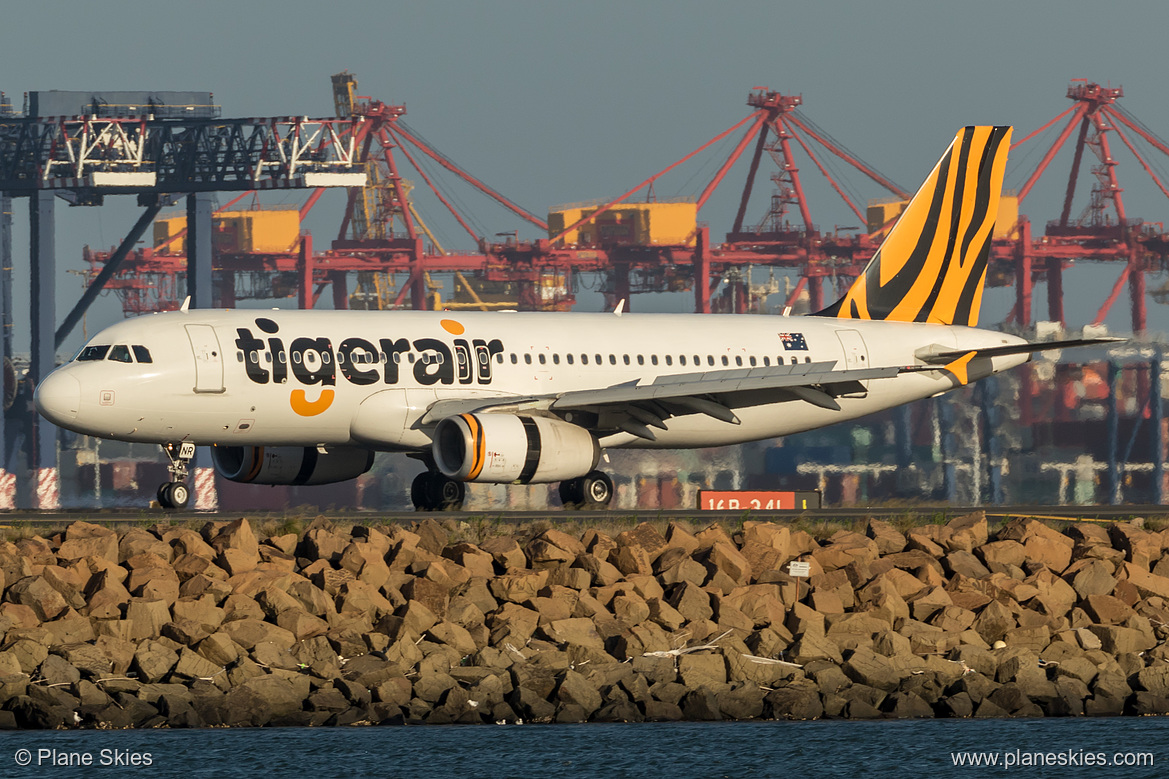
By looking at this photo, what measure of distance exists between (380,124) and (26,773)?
131585 mm

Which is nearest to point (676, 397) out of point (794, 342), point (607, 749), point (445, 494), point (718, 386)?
point (718, 386)

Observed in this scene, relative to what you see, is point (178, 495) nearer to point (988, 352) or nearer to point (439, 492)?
point (439, 492)

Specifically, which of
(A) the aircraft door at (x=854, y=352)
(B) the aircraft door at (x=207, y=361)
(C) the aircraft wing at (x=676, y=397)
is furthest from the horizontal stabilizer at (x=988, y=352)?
(B) the aircraft door at (x=207, y=361)

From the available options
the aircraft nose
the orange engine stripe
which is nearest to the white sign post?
the orange engine stripe

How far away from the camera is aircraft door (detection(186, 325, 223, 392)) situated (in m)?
29.5

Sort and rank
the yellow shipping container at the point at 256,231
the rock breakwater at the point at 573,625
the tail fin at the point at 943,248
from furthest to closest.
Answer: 1. the yellow shipping container at the point at 256,231
2. the tail fin at the point at 943,248
3. the rock breakwater at the point at 573,625

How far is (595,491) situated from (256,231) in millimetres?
105874

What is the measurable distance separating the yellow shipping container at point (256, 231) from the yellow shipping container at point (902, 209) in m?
43.9

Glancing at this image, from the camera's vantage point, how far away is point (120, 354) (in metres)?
29.5

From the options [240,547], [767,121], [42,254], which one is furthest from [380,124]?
[240,547]

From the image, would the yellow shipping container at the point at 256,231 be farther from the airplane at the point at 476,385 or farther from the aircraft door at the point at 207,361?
the aircraft door at the point at 207,361

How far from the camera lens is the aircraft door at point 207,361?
96.9 feet

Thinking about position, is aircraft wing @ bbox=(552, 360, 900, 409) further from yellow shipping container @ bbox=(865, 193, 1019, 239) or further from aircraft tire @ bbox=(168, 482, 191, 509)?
yellow shipping container @ bbox=(865, 193, 1019, 239)

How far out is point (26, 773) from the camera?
16.8 metres
